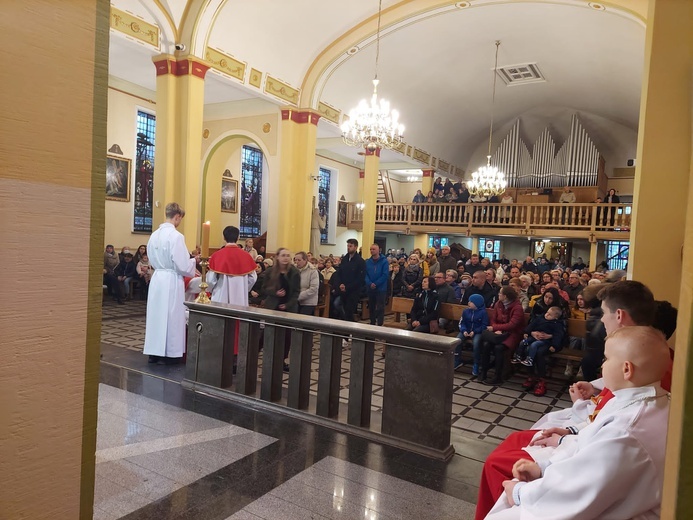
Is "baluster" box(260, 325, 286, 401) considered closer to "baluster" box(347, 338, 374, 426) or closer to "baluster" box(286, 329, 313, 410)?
"baluster" box(286, 329, 313, 410)

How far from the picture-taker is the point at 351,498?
2.67 m

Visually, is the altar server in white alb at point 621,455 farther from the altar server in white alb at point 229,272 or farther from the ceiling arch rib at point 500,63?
the ceiling arch rib at point 500,63

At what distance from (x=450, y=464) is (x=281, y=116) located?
32.0 ft

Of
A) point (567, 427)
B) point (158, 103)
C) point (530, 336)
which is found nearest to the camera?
point (567, 427)

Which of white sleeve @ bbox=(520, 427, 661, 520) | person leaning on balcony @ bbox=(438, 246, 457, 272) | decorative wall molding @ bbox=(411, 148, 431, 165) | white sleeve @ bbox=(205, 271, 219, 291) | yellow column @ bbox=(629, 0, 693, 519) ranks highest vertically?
decorative wall molding @ bbox=(411, 148, 431, 165)

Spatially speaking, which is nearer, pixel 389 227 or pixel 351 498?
pixel 351 498

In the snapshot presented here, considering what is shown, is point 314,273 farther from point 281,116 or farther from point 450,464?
point 281,116

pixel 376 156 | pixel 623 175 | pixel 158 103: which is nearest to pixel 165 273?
pixel 158 103

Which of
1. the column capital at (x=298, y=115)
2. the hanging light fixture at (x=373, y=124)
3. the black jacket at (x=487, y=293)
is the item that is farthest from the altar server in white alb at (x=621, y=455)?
the column capital at (x=298, y=115)

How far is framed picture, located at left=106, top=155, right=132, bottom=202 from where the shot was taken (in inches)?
463

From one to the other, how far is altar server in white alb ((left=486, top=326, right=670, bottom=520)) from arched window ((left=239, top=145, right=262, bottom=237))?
597 inches

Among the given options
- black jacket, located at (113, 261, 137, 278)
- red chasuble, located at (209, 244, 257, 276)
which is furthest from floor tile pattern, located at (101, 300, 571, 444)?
black jacket, located at (113, 261, 137, 278)

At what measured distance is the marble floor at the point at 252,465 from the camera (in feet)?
8.33

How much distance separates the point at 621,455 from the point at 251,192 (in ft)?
52.2
